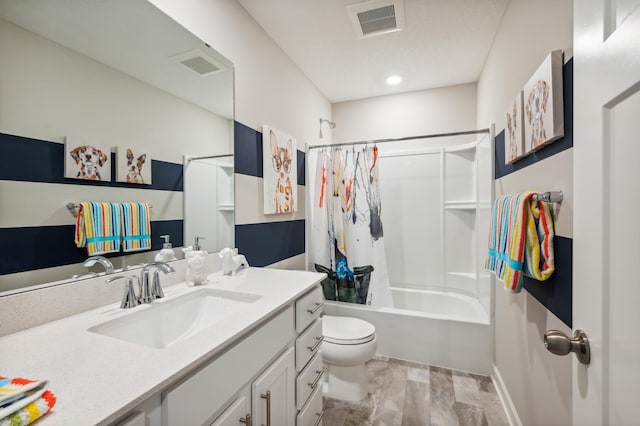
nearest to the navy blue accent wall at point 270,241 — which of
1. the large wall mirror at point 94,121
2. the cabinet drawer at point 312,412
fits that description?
the large wall mirror at point 94,121

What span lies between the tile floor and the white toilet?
2.4 inches

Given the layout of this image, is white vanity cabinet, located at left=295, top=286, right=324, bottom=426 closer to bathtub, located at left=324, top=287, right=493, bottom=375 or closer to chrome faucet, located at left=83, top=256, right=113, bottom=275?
chrome faucet, located at left=83, top=256, right=113, bottom=275

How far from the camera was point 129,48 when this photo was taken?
1114mm

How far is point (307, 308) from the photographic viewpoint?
1.30 m

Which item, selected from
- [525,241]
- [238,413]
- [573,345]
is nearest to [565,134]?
[525,241]

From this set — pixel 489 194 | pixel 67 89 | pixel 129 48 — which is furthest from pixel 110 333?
pixel 489 194

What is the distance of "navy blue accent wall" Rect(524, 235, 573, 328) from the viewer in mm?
956

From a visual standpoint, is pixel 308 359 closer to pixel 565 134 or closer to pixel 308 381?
pixel 308 381

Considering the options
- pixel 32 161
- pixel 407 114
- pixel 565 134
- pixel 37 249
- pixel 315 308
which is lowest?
pixel 315 308

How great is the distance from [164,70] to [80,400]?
49.9 inches

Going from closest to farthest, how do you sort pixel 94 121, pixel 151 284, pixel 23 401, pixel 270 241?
pixel 23 401 → pixel 94 121 → pixel 151 284 → pixel 270 241

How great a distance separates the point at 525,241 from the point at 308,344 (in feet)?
3.46

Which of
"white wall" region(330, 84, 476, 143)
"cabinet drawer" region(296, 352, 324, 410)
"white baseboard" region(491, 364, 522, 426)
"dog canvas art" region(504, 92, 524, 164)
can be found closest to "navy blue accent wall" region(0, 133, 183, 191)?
"cabinet drawer" region(296, 352, 324, 410)

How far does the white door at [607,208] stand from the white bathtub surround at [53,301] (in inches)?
54.7
